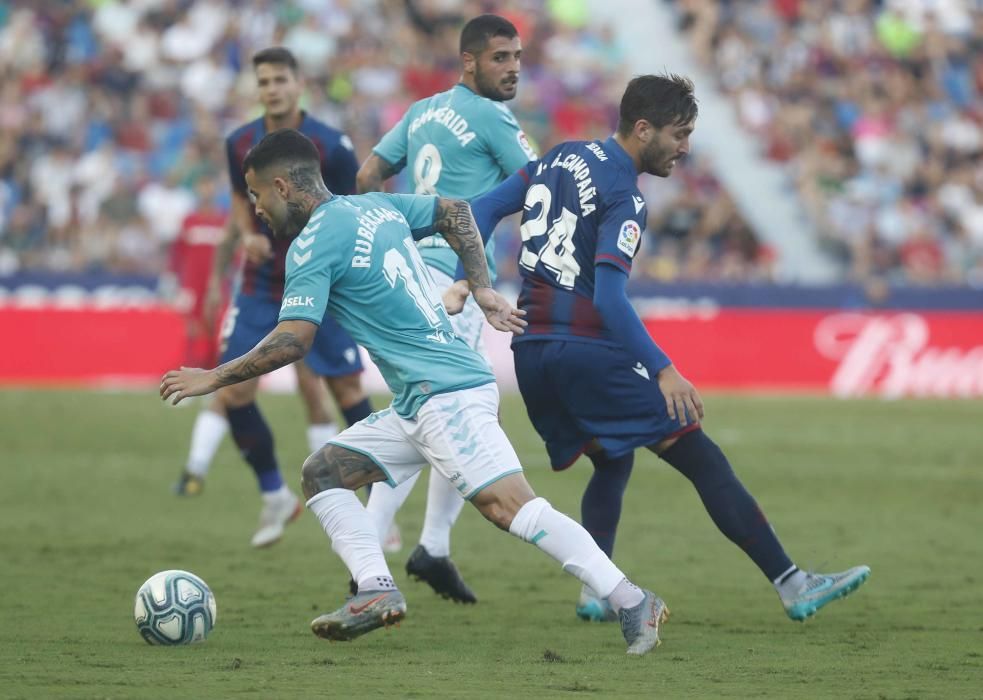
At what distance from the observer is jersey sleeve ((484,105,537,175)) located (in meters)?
7.77

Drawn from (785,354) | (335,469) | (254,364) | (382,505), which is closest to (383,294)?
(254,364)

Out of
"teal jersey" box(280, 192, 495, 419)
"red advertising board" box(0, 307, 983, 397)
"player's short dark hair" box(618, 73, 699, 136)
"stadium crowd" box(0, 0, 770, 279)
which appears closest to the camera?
"teal jersey" box(280, 192, 495, 419)

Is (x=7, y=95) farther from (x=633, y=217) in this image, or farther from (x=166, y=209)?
(x=633, y=217)

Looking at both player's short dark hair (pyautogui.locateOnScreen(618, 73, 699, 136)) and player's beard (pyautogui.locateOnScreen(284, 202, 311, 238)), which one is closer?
player's beard (pyautogui.locateOnScreen(284, 202, 311, 238))

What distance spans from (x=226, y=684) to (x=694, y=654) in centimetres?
184

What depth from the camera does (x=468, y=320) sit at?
7840mm

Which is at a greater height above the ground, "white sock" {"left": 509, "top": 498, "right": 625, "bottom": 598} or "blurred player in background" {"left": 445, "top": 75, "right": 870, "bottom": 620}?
"blurred player in background" {"left": 445, "top": 75, "right": 870, "bottom": 620}

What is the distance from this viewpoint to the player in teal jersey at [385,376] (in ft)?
19.8

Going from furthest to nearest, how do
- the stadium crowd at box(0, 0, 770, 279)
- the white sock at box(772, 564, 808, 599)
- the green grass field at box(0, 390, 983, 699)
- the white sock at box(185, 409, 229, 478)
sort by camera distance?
the stadium crowd at box(0, 0, 770, 279)
the white sock at box(185, 409, 229, 478)
the white sock at box(772, 564, 808, 599)
the green grass field at box(0, 390, 983, 699)

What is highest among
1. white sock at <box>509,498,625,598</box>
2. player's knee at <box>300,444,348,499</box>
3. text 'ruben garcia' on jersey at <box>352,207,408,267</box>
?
text 'ruben garcia' on jersey at <box>352,207,408,267</box>

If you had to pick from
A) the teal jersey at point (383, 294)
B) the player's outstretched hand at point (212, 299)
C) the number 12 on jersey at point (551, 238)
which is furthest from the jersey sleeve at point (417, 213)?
the player's outstretched hand at point (212, 299)

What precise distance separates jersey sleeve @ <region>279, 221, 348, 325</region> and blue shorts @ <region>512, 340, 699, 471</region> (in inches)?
41.4

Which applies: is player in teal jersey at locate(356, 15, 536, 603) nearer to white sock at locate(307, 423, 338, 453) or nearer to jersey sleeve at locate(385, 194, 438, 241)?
jersey sleeve at locate(385, 194, 438, 241)

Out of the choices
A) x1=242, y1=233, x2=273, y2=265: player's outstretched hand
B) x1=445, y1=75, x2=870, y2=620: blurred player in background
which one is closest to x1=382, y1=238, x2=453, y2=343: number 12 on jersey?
x1=445, y1=75, x2=870, y2=620: blurred player in background
